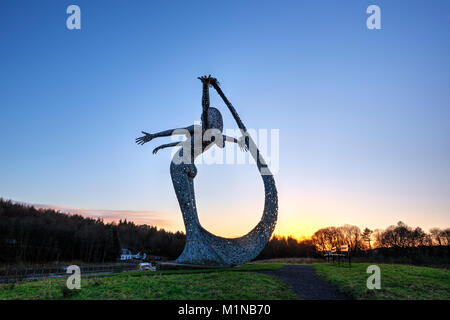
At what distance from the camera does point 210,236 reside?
11781 millimetres

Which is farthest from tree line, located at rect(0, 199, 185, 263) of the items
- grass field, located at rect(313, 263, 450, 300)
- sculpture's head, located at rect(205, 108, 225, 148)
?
grass field, located at rect(313, 263, 450, 300)

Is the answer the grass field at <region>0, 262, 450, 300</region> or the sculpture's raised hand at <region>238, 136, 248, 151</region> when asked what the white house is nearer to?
the sculpture's raised hand at <region>238, 136, 248, 151</region>

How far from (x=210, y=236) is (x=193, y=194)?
6.45 feet

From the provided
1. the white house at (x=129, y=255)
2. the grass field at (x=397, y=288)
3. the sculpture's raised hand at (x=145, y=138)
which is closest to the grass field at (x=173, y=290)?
the grass field at (x=397, y=288)

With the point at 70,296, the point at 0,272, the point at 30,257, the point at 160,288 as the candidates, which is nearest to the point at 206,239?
the point at 160,288

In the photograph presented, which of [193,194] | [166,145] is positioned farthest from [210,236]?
[166,145]

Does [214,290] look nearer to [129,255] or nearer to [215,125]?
[215,125]

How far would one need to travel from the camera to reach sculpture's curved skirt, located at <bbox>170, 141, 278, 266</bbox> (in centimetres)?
1112

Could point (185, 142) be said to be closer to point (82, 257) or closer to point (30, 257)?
point (30, 257)

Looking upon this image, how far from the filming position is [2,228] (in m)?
37.0

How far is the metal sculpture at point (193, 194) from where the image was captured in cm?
1128

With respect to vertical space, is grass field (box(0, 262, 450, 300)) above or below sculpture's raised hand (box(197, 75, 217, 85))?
below

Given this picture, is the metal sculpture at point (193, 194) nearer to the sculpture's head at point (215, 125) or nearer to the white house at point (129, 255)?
the sculpture's head at point (215, 125)
